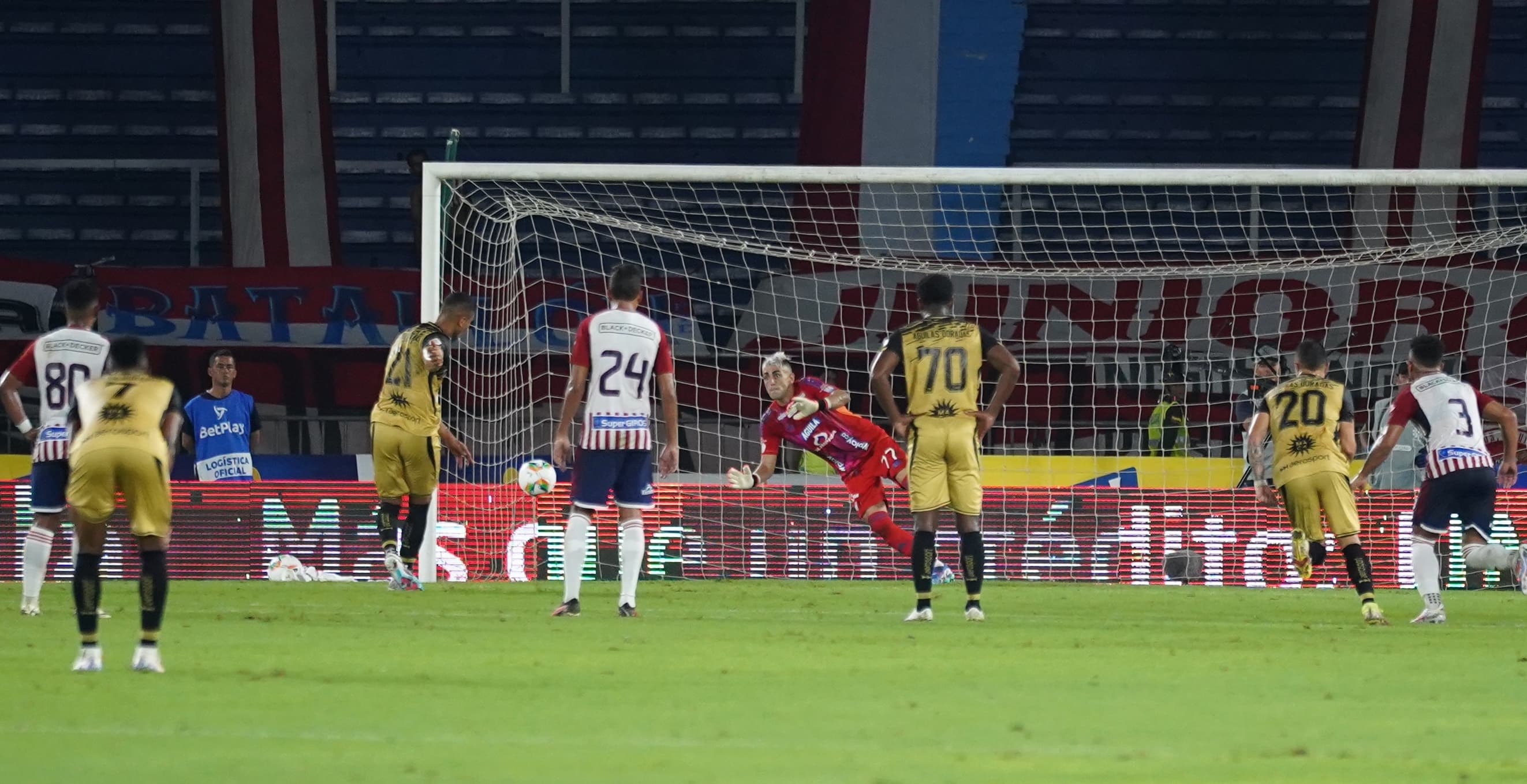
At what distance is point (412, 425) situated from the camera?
13.5 m

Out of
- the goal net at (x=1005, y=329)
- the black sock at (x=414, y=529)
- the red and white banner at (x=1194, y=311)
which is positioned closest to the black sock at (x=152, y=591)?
the black sock at (x=414, y=529)

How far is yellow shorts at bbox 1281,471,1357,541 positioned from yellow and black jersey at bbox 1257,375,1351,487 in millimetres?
47

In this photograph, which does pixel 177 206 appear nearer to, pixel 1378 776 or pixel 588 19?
pixel 588 19

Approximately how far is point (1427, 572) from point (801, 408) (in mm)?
4876

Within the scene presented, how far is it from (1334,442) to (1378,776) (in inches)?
269

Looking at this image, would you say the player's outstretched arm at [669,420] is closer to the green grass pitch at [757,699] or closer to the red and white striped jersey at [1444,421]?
the green grass pitch at [757,699]

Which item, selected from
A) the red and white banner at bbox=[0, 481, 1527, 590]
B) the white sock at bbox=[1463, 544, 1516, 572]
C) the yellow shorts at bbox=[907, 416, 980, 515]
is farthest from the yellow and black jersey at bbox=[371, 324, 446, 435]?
the white sock at bbox=[1463, 544, 1516, 572]

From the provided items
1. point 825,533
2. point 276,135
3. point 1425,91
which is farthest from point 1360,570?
point 276,135

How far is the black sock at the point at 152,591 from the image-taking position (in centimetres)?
746

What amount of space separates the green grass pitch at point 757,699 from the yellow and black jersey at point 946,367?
1179 mm

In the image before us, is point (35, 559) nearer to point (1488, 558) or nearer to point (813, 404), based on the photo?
point (813, 404)

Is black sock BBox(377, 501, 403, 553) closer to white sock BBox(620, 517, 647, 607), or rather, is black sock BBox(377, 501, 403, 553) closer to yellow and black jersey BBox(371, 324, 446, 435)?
yellow and black jersey BBox(371, 324, 446, 435)

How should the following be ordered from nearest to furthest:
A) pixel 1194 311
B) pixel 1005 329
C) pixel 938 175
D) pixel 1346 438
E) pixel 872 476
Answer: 1. pixel 1346 438
2. pixel 872 476
3. pixel 938 175
4. pixel 1194 311
5. pixel 1005 329

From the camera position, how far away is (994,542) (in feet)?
57.9
